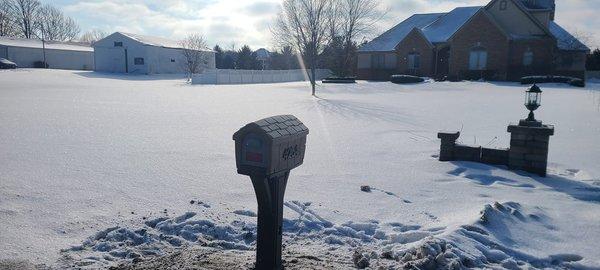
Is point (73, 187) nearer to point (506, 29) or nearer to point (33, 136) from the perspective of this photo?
point (33, 136)

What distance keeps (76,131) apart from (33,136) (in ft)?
3.64

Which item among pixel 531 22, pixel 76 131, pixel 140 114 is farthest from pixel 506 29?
pixel 76 131

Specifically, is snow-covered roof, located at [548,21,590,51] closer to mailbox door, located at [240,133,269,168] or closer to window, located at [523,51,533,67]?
window, located at [523,51,533,67]

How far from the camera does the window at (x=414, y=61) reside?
44500 mm

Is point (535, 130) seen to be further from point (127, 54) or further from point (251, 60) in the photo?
A: point (251, 60)

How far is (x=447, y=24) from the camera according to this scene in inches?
1812

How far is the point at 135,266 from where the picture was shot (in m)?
3.91

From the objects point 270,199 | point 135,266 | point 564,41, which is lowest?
point 135,266

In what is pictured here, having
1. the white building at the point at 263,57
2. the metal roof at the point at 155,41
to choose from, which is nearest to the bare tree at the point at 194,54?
the metal roof at the point at 155,41

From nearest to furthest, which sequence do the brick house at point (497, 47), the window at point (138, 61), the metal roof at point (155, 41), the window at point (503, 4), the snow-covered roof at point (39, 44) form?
the brick house at point (497, 47) < the window at point (503, 4) < the window at point (138, 61) < the metal roof at point (155, 41) < the snow-covered roof at point (39, 44)

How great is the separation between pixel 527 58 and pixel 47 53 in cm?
5569

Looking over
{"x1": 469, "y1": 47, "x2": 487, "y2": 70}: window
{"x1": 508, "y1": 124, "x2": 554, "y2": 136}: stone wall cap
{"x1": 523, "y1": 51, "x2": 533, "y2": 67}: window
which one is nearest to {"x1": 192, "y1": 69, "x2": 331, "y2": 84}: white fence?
{"x1": 469, "y1": 47, "x2": 487, "y2": 70}: window

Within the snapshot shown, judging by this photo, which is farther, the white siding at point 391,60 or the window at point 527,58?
the white siding at point 391,60

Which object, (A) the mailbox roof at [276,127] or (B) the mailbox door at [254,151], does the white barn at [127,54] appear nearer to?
(A) the mailbox roof at [276,127]
